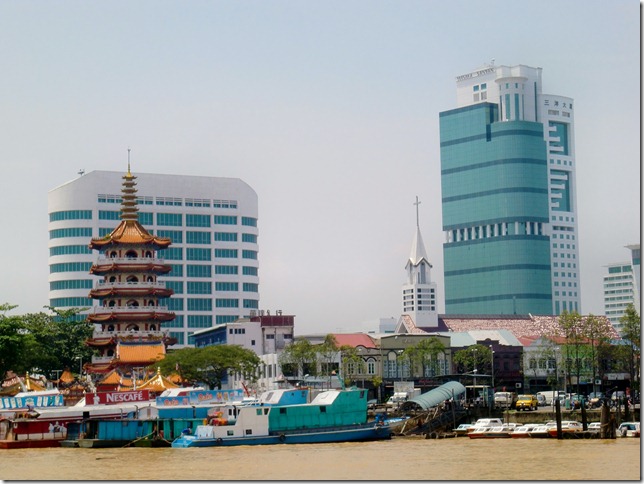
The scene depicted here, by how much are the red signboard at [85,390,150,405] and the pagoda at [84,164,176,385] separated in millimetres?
42794

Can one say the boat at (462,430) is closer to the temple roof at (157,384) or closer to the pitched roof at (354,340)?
the temple roof at (157,384)

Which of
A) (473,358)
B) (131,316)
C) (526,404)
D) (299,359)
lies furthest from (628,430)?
Result: (473,358)

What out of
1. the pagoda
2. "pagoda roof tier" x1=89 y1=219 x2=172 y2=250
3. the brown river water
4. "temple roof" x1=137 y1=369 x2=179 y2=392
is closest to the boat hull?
the brown river water

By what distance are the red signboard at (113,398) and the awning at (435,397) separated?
24798 mm

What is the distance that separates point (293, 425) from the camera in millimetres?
88688

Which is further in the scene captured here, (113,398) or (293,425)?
(113,398)

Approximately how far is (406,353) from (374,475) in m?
93.8

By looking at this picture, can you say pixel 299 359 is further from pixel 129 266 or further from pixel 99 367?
pixel 99 367

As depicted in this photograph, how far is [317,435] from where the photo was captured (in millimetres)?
88812

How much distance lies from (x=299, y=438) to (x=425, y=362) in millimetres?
70781

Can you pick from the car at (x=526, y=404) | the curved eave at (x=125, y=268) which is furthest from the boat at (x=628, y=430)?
the curved eave at (x=125, y=268)

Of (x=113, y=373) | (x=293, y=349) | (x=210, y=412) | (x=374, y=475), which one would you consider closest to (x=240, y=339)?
(x=293, y=349)

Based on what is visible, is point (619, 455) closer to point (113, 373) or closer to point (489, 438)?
point (489, 438)

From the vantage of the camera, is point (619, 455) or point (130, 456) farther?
point (130, 456)
